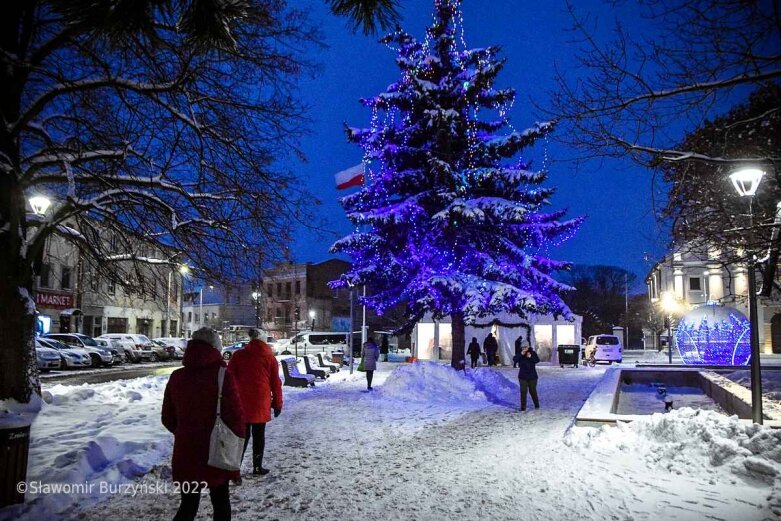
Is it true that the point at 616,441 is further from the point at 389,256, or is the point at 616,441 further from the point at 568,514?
the point at 389,256

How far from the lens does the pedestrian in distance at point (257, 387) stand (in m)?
7.11

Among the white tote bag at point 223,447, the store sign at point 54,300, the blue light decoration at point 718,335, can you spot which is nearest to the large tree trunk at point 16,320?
the white tote bag at point 223,447

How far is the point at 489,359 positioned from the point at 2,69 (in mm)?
26335

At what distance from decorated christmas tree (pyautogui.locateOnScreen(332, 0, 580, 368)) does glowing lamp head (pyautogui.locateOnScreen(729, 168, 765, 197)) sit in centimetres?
1297

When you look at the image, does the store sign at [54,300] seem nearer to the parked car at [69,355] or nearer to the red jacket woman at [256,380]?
the parked car at [69,355]

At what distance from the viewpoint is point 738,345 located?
21.6 m

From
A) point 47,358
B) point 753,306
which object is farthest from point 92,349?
point 753,306

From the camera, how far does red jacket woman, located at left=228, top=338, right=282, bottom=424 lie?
23.3ft

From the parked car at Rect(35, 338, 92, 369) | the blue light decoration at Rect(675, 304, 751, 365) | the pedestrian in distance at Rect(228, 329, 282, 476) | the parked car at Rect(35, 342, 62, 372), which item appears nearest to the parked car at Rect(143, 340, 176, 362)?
the parked car at Rect(35, 338, 92, 369)

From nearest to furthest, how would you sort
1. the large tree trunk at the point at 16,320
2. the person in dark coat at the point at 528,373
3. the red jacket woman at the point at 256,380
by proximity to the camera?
the red jacket woman at the point at 256,380, the large tree trunk at the point at 16,320, the person in dark coat at the point at 528,373

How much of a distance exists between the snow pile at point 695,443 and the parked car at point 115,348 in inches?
1260

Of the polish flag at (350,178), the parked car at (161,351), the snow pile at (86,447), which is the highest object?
the polish flag at (350,178)

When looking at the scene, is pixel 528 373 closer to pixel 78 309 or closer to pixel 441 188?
pixel 441 188

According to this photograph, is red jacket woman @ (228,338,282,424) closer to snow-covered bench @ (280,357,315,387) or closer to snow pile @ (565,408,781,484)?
snow pile @ (565,408,781,484)
